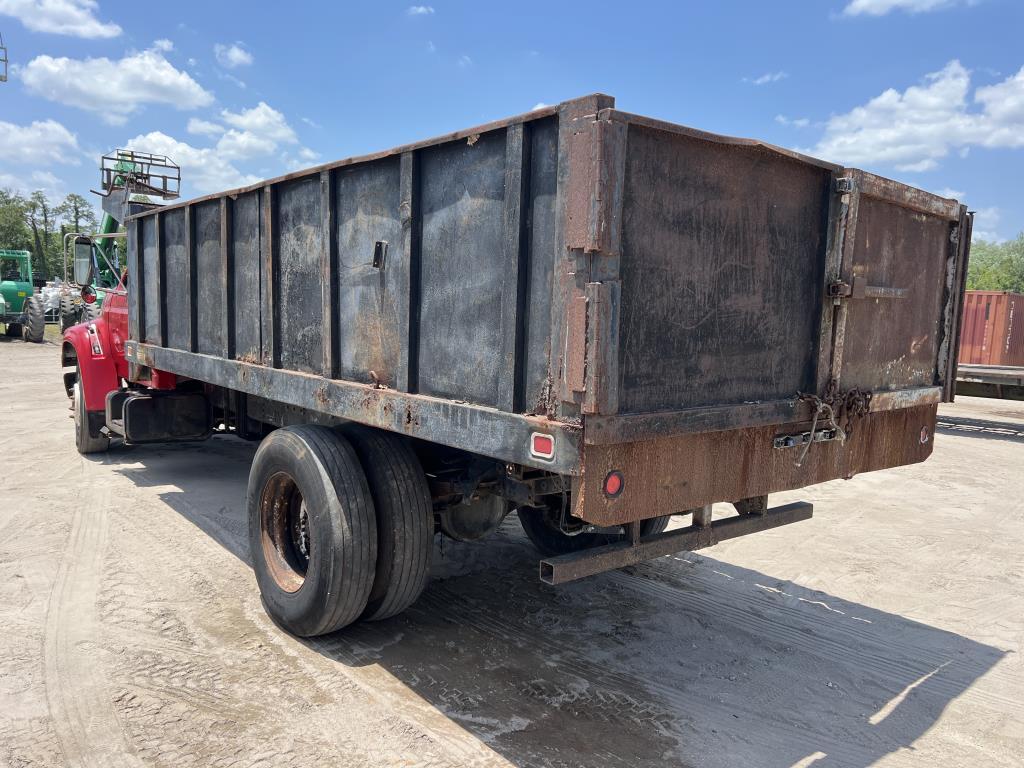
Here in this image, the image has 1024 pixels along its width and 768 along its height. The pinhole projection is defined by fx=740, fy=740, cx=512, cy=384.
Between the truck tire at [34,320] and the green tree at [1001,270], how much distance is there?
4843cm

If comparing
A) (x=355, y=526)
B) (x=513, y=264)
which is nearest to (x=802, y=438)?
(x=513, y=264)

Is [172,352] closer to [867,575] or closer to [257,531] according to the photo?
[257,531]

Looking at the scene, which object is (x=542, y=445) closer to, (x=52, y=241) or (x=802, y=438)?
(x=802, y=438)

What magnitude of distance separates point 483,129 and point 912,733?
331 cm

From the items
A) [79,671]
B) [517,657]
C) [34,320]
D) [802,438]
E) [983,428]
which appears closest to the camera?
[802,438]

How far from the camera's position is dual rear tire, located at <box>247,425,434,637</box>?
3.73m

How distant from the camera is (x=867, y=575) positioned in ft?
18.3

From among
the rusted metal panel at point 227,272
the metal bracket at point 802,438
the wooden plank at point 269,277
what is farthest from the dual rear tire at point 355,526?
the metal bracket at point 802,438

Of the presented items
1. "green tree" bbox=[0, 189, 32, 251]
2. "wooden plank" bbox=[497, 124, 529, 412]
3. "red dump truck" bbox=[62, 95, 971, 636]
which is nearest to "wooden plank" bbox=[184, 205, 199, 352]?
"red dump truck" bbox=[62, 95, 971, 636]

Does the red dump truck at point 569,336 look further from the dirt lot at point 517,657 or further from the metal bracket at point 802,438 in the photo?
the dirt lot at point 517,657

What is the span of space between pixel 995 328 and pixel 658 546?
18454 millimetres

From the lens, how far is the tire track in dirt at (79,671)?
3.05 m

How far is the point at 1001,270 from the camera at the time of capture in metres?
55.0

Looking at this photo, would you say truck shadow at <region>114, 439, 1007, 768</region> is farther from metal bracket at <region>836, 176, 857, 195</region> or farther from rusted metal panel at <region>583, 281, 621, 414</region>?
metal bracket at <region>836, 176, 857, 195</region>
